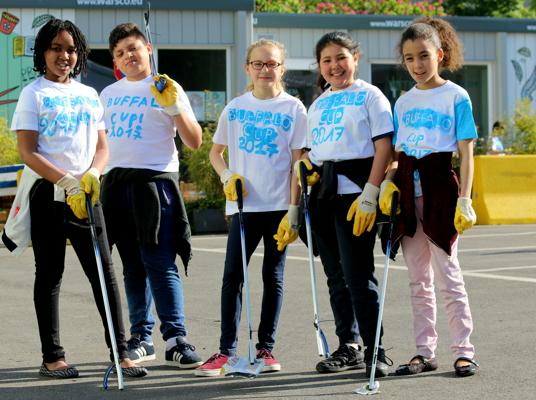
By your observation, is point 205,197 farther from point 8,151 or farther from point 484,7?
point 484,7

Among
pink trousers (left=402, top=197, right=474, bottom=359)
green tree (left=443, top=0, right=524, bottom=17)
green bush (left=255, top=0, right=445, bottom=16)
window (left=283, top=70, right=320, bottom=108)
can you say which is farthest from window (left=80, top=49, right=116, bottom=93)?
green tree (left=443, top=0, right=524, bottom=17)

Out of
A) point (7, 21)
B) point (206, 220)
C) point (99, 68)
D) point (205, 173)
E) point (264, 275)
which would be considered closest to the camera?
point (264, 275)

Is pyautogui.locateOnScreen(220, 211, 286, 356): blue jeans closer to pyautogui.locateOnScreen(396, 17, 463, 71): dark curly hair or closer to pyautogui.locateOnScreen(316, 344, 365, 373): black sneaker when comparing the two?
pyautogui.locateOnScreen(316, 344, 365, 373): black sneaker

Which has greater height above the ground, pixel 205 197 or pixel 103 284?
pixel 205 197

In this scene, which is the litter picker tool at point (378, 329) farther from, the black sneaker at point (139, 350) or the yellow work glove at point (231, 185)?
the black sneaker at point (139, 350)

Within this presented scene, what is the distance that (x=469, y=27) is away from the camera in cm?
2617

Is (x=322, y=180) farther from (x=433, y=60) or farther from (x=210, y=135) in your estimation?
(x=210, y=135)

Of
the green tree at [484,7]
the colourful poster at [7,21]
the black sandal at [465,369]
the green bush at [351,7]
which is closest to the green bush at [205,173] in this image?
the colourful poster at [7,21]

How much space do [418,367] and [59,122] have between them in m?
2.35

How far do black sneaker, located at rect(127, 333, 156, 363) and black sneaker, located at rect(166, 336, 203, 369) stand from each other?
0.22 metres

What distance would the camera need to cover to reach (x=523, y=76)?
26531 mm

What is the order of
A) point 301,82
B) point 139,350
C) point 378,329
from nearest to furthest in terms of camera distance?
point 378,329 → point 139,350 → point 301,82

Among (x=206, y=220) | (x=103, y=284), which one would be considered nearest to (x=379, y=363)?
(x=103, y=284)

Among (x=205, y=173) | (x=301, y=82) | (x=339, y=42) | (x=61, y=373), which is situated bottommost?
(x=61, y=373)
